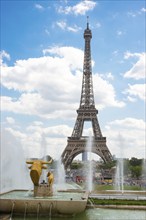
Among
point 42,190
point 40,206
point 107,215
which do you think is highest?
point 42,190

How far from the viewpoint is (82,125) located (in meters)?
87.8

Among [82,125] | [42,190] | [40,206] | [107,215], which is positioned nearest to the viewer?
[40,206]

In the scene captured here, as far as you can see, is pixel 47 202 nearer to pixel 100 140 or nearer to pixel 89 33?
pixel 100 140

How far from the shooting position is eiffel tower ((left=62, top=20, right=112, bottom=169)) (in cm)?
8206

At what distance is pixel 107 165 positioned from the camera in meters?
80.5

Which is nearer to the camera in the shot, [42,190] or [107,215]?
[107,215]

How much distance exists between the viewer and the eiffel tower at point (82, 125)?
8206cm

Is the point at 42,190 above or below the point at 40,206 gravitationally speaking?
above

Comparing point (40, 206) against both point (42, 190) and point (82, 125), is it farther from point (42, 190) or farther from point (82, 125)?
point (82, 125)

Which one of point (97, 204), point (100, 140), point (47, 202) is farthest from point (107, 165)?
point (47, 202)

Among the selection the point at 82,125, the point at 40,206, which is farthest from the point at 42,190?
the point at 82,125

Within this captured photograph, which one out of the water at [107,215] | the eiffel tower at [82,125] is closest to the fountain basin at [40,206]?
the water at [107,215]

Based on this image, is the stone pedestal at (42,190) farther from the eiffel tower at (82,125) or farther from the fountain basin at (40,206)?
the eiffel tower at (82,125)

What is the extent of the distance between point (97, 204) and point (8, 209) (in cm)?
690
